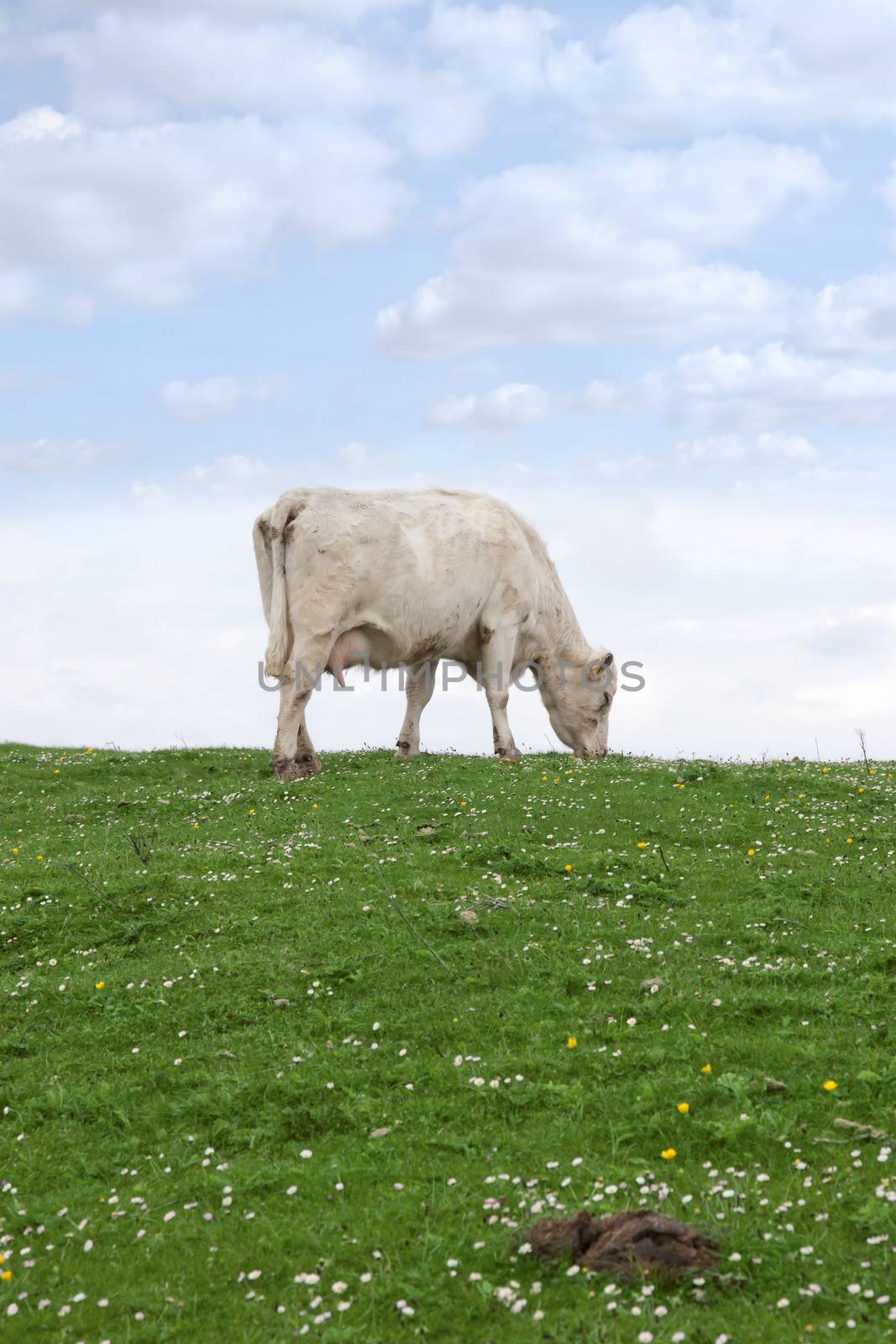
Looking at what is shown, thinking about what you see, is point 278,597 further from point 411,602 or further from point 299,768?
point 299,768

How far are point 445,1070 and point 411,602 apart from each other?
14.2m

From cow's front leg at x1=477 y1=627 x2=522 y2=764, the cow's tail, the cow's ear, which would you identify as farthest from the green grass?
the cow's ear

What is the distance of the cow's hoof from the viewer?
22.9 m

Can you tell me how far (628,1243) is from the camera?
23.4 feet

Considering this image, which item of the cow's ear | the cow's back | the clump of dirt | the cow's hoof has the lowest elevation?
the clump of dirt

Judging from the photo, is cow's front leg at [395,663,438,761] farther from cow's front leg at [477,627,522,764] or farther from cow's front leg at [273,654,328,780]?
cow's front leg at [273,654,328,780]

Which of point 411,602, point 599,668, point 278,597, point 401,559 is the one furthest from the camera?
point 599,668

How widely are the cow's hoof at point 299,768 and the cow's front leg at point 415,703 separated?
303cm

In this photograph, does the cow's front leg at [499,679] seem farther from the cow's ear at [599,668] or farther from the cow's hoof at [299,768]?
the cow's hoof at [299,768]

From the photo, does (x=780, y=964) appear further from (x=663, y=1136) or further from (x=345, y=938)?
(x=345, y=938)

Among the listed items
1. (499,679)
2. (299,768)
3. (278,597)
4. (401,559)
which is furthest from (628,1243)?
(499,679)

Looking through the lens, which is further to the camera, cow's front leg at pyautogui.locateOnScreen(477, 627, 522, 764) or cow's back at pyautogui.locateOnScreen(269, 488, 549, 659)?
cow's front leg at pyautogui.locateOnScreen(477, 627, 522, 764)

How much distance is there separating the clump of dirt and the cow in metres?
15.8

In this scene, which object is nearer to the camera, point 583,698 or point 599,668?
point 599,668
